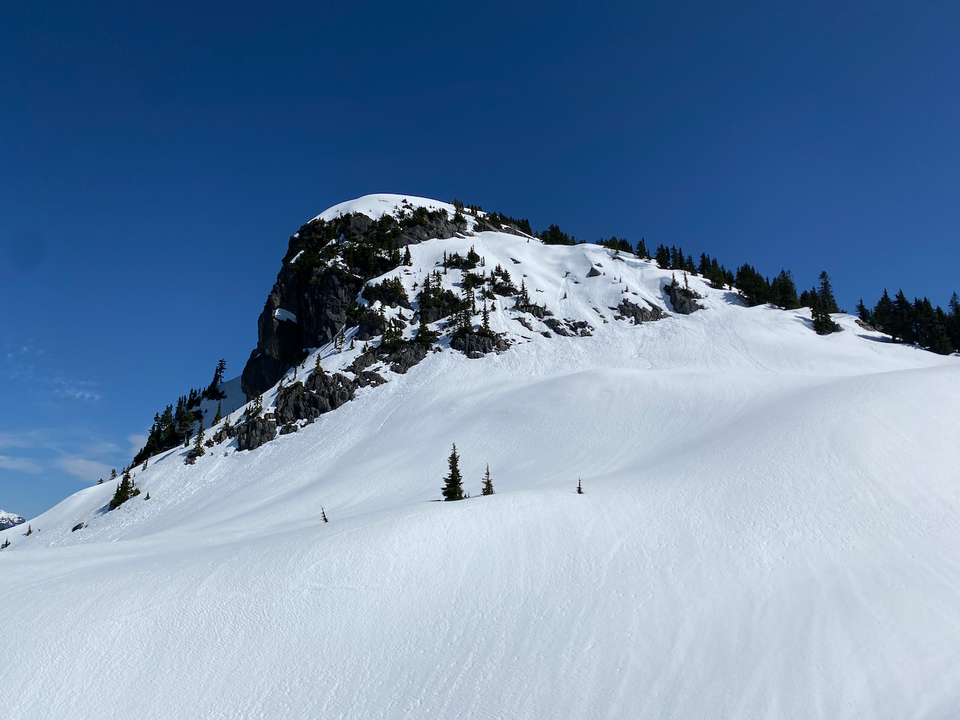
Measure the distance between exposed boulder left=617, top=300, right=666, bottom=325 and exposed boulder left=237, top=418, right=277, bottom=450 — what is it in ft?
195

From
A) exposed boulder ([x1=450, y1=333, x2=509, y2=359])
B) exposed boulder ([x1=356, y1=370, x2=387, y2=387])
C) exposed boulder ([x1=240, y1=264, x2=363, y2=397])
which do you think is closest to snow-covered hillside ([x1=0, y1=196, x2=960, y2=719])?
exposed boulder ([x1=356, y1=370, x2=387, y2=387])

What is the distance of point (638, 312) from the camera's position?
3201 inches

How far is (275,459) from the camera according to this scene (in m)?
46.9

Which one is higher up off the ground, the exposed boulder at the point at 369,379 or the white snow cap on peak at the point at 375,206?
the white snow cap on peak at the point at 375,206

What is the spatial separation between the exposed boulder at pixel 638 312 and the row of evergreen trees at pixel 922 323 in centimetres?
3306

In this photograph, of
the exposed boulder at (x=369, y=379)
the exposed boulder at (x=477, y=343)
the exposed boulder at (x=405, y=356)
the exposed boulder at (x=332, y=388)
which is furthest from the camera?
the exposed boulder at (x=477, y=343)

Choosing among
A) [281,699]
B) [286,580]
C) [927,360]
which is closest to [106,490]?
[286,580]

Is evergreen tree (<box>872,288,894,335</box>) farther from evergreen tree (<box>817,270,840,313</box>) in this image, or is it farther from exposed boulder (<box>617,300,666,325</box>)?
exposed boulder (<box>617,300,666,325</box>)

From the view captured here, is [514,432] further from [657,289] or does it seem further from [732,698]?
[657,289]

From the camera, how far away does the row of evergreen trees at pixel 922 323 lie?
213 ft

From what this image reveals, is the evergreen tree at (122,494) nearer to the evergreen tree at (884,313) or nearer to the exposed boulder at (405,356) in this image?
the exposed boulder at (405,356)

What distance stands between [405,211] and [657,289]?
61.5m

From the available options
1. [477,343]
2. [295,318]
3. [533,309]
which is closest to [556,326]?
[533,309]

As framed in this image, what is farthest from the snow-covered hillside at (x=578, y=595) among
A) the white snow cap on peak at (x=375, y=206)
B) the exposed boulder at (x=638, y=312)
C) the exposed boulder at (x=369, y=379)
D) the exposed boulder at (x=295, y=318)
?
the white snow cap on peak at (x=375, y=206)
